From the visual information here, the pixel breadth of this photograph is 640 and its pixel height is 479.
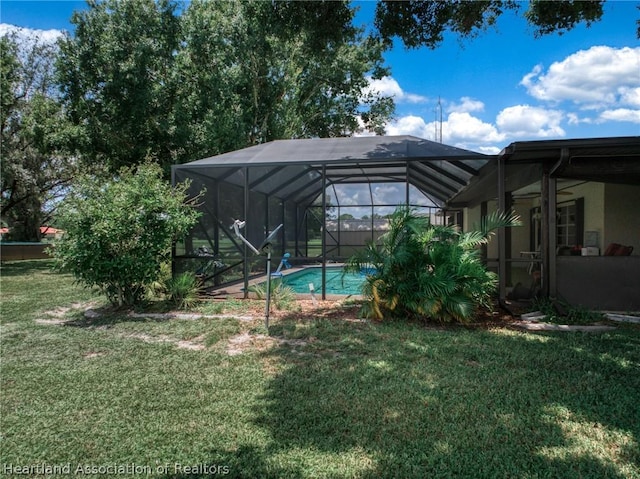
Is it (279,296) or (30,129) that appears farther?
(30,129)

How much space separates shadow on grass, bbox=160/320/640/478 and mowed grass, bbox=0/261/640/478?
0.5 inches

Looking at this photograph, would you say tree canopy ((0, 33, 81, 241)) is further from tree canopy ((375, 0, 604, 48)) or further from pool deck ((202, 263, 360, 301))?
tree canopy ((375, 0, 604, 48))

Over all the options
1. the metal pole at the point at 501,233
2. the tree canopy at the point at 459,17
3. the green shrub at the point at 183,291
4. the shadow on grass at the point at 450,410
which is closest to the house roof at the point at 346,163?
the metal pole at the point at 501,233

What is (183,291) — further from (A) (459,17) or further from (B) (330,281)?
(A) (459,17)

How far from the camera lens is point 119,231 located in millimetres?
6648

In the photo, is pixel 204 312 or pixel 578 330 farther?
pixel 204 312

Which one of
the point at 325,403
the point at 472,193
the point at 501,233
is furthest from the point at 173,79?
the point at 325,403

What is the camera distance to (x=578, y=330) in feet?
18.5

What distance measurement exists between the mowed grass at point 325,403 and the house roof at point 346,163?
3.57 meters

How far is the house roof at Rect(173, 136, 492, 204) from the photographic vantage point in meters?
7.88

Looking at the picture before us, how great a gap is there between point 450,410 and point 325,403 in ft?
3.21

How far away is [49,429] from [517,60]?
50.5 feet

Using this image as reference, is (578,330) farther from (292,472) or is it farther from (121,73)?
(121,73)

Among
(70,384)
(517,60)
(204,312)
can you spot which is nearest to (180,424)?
(70,384)
